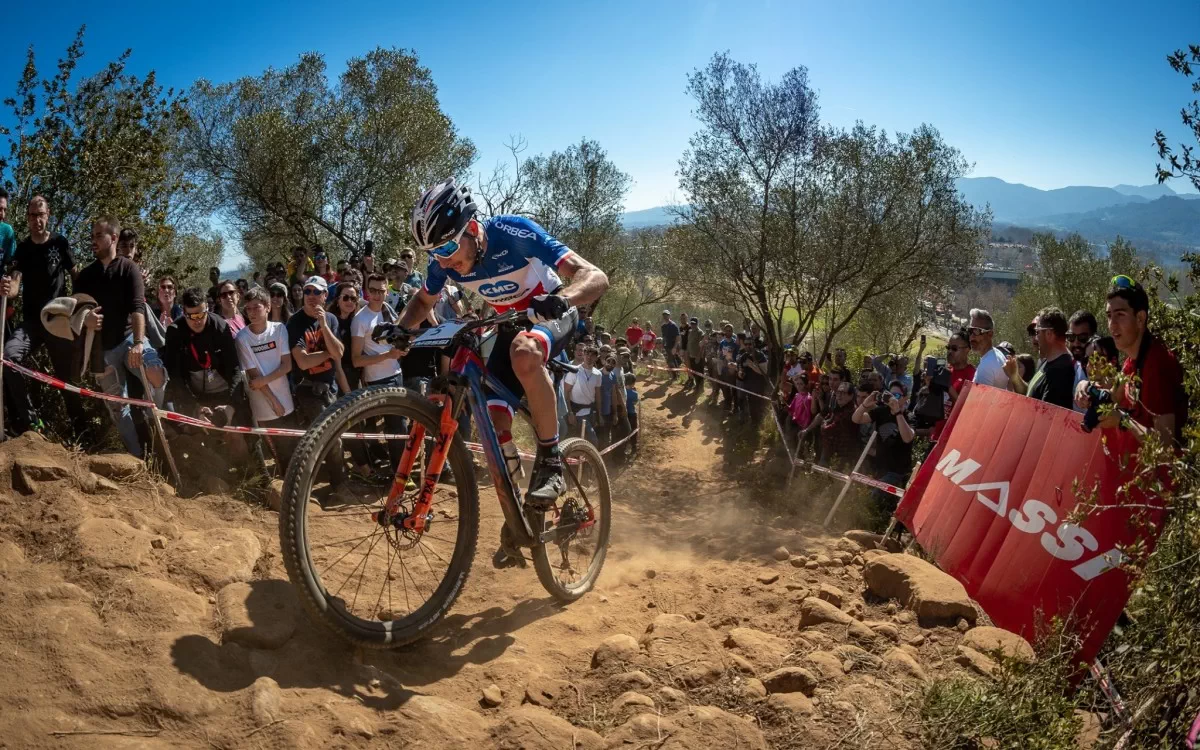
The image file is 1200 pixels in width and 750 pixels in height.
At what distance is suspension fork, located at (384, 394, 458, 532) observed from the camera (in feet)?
13.0

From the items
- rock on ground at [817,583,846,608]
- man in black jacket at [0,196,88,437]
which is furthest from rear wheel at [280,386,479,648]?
man in black jacket at [0,196,88,437]

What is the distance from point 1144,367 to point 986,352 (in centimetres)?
382

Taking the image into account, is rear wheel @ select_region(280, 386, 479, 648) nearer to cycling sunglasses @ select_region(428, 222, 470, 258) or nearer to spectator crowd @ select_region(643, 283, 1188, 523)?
cycling sunglasses @ select_region(428, 222, 470, 258)

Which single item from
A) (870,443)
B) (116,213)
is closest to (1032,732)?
(870,443)

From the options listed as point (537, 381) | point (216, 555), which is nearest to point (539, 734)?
point (537, 381)

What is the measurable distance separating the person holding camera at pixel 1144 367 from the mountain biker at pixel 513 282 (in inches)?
130

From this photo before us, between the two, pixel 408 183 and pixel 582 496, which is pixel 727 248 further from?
pixel 582 496

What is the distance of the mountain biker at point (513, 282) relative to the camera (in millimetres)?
4445

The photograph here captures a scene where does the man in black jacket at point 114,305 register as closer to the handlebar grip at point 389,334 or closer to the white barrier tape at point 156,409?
the white barrier tape at point 156,409

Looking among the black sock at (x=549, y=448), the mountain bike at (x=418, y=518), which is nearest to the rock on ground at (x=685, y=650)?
the mountain bike at (x=418, y=518)

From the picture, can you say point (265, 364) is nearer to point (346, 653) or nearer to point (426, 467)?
point (426, 467)

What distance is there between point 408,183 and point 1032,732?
27.1m

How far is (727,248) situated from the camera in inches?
878

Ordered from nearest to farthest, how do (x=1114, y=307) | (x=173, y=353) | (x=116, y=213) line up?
1. (x=1114, y=307)
2. (x=173, y=353)
3. (x=116, y=213)
